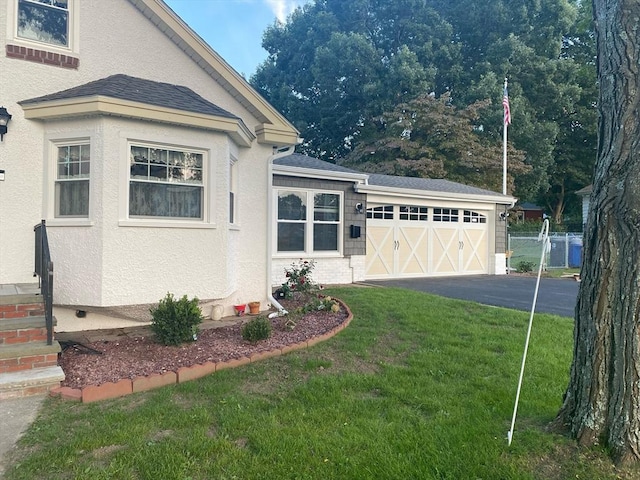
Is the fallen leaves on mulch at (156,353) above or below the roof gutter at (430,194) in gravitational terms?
below

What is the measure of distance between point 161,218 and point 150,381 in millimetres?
2596

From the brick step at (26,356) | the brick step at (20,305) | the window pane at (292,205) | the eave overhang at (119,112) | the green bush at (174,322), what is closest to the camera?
the brick step at (26,356)

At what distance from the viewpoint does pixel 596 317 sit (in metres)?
3.09

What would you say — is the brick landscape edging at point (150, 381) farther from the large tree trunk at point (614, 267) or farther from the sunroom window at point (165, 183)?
the large tree trunk at point (614, 267)

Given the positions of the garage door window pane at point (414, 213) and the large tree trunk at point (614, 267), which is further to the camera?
the garage door window pane at point (414, 213)

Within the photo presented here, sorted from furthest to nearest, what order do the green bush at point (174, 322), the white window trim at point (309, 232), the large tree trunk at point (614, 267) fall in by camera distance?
the white window trim at point (309, 232) < the green bush at point (174, 322) < the large tree trunk at point (614, 267)

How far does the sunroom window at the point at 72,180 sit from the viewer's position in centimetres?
607

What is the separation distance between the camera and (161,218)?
6297 millimetres

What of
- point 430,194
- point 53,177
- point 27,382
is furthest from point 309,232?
point 27,382

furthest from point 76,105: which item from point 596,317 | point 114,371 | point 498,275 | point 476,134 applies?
point 476,134

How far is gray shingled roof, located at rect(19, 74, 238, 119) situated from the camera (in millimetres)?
5949

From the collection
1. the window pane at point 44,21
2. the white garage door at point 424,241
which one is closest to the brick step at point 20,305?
the window pane at point 44,21

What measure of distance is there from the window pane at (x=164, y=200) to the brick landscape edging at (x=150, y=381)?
2.48 meters

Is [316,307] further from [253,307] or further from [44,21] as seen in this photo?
[44,21]
